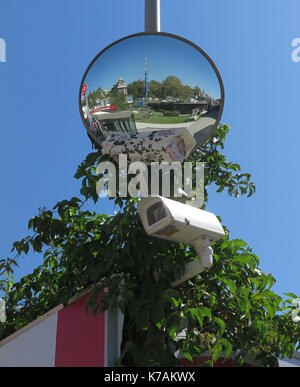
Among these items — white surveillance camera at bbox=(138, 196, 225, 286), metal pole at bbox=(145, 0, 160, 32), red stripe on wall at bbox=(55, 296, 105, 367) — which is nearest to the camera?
white surveillance camera at bbox=(138, 196, 225, 286)

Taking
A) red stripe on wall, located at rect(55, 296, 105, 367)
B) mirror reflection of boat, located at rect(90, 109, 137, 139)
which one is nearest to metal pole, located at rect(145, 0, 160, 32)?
mirror reflection of boat, located at rect(90, 109, 137, 139)

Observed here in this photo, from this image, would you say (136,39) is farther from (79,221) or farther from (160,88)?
(79,221)

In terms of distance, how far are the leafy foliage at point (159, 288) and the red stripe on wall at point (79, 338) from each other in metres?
0.10

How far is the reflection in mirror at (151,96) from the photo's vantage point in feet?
8.43

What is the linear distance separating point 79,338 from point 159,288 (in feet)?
2.09

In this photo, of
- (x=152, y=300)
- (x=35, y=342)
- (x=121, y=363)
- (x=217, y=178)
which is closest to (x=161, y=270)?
(x=152, y=300)

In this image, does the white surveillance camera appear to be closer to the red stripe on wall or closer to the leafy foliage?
the leafy foliage

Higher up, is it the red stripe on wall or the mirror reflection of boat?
the mirror reflection of boat

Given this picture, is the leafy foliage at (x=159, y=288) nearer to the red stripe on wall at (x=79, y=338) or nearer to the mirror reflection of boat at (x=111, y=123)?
the red stripe on wall at (x=79, y=338)

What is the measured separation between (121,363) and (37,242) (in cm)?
92

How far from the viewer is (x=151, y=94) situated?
2.62 meters

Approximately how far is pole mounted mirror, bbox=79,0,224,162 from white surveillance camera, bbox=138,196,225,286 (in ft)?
0.91

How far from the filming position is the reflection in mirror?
2568 millimetres

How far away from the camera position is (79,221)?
3213 mm
